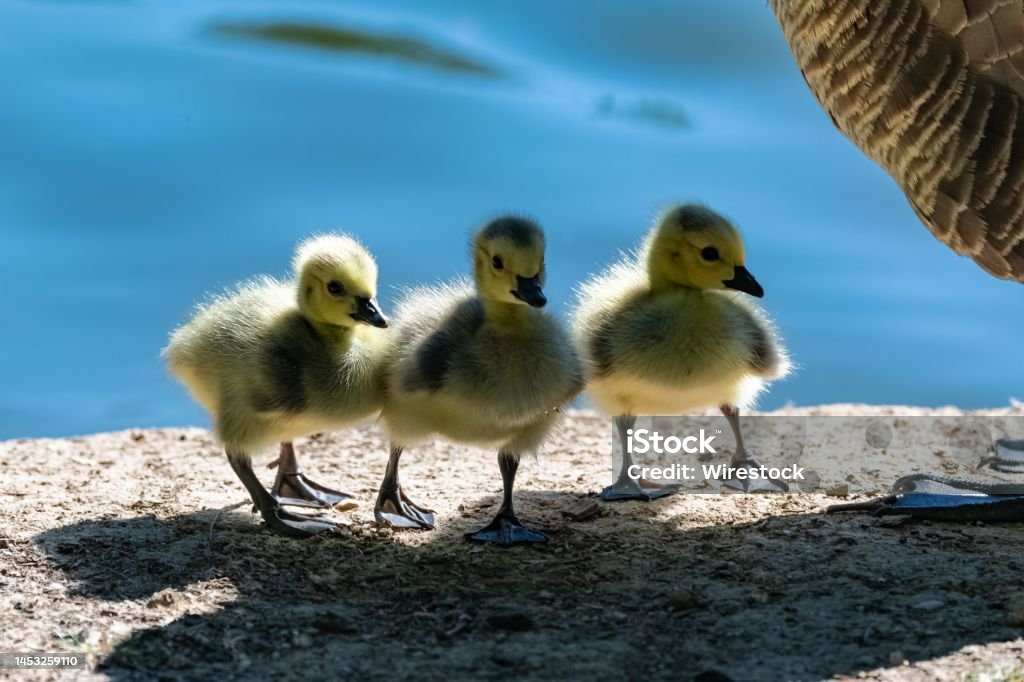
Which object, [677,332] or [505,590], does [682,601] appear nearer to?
[505,590]

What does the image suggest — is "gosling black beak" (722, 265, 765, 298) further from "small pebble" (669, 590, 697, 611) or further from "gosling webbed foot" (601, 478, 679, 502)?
"small pebble" (669, 590, 697, 611)

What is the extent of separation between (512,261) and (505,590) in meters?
0.83

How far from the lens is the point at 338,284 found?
3.61 m

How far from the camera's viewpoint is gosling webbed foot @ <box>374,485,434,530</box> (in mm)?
3770

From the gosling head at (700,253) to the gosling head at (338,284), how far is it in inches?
35.1

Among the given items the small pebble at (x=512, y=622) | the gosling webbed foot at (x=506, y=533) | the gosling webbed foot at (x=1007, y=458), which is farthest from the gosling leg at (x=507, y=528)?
the gosling webbed foot at (x=1007, y=458)

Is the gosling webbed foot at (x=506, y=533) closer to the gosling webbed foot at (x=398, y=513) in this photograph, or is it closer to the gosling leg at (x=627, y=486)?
the gosling webbed foot at (x=398, y=513)

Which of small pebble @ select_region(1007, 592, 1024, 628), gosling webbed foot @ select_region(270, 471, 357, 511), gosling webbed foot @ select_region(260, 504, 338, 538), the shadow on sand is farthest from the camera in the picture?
gosling webbed foot @ select_region(270, 471, 357, 511)

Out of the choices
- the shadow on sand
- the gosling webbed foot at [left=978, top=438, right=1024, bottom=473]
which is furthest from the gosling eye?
the gosling webbed foot at [left=978, top=438, right=1024, bottom=473]

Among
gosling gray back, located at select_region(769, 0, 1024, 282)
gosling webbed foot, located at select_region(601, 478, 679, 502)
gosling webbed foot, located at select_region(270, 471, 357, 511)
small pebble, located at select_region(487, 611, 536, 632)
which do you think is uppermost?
gosling gray back, located at select_region(769, 0, 1024, 282)

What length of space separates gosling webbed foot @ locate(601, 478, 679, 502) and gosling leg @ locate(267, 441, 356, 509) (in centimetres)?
78

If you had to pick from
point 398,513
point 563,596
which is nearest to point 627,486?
point 398,513

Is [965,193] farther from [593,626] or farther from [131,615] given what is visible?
[131,615]

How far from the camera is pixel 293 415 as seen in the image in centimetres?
363
